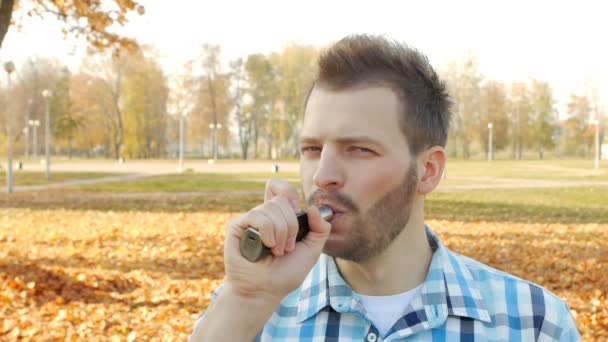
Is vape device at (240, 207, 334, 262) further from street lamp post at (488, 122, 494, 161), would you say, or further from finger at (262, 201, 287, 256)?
street lamp post at (488, 122, 494, 161)

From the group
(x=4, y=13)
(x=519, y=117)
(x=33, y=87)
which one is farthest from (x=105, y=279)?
(x=33, y=87)

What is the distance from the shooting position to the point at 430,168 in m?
2.06

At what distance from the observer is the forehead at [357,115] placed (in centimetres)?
183

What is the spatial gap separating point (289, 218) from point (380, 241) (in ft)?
1.77

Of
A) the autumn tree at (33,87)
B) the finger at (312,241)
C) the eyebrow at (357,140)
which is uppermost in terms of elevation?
the autumn tree at (33,87)

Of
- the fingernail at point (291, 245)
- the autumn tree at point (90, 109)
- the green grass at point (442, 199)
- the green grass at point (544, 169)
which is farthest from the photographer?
the autumn tree at point (90, 109)

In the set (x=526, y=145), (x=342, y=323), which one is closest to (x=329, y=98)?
(x=342, y=323)

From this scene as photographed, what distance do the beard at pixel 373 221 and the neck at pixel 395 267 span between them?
37mm

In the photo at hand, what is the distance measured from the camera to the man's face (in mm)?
1802

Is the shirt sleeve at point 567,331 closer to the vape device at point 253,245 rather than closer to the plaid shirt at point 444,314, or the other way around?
the plaid shirt at point 444,314

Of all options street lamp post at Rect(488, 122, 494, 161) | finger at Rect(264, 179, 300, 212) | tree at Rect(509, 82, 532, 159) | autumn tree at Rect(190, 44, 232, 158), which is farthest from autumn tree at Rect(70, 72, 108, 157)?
finger at Rect(264, 179, 300, 212)

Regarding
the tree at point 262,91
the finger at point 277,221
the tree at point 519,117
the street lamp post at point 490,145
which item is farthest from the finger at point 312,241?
the tree at point 262,91

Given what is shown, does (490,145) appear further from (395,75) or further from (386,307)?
(386,307)

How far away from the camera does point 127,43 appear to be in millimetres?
11375
